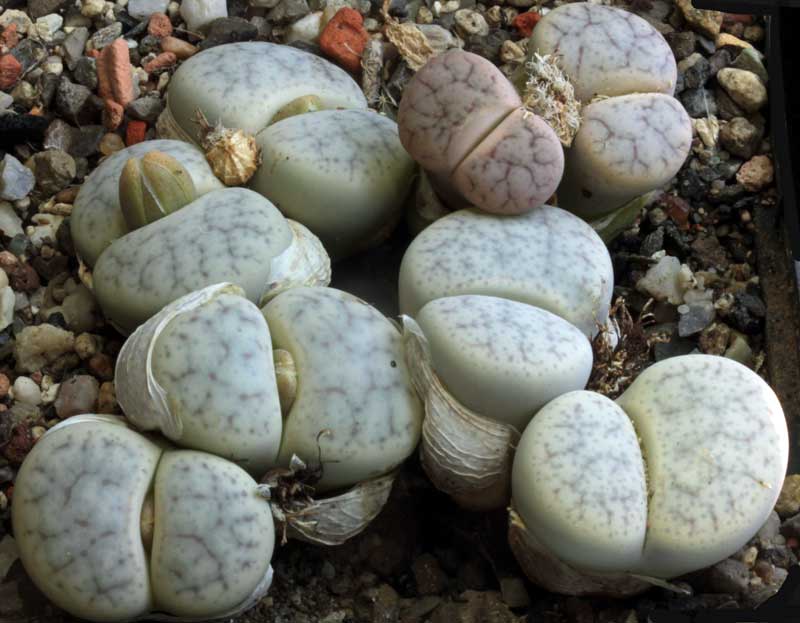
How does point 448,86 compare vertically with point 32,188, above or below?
above

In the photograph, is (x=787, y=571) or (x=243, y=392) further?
(x=787, y=571)

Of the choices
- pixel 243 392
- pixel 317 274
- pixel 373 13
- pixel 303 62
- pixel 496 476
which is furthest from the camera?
pixel 373 13

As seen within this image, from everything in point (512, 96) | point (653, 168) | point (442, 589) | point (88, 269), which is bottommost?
point (442, 589)

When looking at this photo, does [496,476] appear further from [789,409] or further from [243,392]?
[789,409]

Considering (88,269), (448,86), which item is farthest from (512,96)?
(88,269)

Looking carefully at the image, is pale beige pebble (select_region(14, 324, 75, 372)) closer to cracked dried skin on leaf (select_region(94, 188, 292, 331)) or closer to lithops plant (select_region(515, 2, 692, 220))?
cracked dried skin on leaf (select_region(94, 188, 292, 331))

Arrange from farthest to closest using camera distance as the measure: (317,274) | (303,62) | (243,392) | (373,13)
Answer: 1. (373,13)
2. (303,62)
3. (317,274)
4. (243,392)

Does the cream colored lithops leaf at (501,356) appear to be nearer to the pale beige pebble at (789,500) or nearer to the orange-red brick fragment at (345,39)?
the pale beige pebble at (789,500)

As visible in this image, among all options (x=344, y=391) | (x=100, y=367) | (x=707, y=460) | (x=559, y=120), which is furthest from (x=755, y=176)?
(x=100, y=367)
